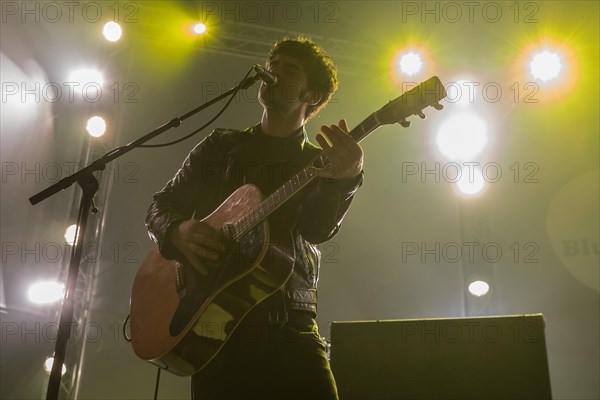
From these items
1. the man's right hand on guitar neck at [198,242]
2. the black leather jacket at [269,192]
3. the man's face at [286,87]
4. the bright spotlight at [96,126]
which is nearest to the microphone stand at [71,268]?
the man's face at [286,87]

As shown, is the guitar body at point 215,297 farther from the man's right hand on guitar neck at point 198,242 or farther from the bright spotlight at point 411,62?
the bright spotlight at point 411,62

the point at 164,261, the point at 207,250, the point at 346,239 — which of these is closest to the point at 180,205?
the point at 164,261

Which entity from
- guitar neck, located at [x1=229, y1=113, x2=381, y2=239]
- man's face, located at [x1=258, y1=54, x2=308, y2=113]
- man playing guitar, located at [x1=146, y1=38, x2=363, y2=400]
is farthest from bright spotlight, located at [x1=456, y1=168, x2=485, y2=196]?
guitar neck, located at [x1=229, y1=113, x2=381, y2=239]

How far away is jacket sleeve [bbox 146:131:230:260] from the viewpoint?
7.36 ft

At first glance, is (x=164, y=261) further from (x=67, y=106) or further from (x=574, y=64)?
(x=574, y=64)

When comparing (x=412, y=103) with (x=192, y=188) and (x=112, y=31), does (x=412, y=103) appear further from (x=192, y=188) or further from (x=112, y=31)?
(x=112, y=31)

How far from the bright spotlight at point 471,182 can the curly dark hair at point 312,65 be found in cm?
330

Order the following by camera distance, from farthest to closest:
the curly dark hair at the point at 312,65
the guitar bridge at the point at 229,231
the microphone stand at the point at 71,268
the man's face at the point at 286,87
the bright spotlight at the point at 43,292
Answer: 1. the bright spotlight at the point at 43,292
2. the curly dark hair at the point at 312,65
3. the man's face at the point at 286,87
4. the guitar bridge at the point at 229,231
5. the microphone stand at the point at 71,268

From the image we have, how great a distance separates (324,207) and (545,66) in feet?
14.7

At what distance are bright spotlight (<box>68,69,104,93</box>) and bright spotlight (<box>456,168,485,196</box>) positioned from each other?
12.8 feet

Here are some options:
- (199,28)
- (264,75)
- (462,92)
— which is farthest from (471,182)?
(264,75)

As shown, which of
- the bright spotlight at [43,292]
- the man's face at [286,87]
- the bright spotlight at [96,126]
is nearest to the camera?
the man's face at [286,87]

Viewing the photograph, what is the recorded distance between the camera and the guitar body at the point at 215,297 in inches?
70.7

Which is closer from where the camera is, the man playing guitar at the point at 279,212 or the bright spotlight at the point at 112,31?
the man playing guitar at the point at 279,212
